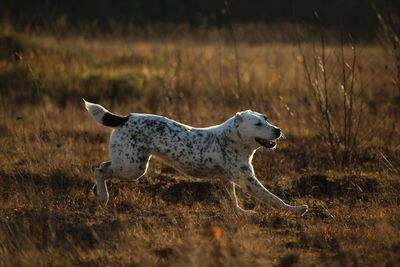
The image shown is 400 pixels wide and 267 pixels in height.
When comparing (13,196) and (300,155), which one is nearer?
(13,196)

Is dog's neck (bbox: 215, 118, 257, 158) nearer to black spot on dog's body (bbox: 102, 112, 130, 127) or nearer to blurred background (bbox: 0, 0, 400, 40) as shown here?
black spot on dog's body (bbox: 102, 112, 130, 127)

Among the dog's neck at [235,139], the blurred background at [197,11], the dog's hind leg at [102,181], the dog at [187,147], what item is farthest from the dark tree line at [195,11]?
the dog's hind leg at [102,181]

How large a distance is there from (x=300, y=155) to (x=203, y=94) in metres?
4.06

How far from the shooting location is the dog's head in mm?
5655

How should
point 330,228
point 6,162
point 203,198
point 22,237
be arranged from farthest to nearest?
point 6,162
point 203,198
point 330,228
point 22,237

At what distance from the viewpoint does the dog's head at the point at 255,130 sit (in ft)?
18.6

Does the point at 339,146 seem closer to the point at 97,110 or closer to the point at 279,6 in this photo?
the point at 97,110

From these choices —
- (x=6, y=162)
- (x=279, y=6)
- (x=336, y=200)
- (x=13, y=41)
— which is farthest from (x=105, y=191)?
(x=279, y=6)

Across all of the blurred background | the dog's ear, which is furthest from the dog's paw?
the blurred background

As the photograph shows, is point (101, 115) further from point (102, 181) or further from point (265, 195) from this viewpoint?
point (265, 195)

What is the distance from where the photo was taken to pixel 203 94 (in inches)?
458

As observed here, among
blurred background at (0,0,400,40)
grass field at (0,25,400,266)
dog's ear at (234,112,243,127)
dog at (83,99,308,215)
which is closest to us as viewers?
grass field at (0,25,400,266)

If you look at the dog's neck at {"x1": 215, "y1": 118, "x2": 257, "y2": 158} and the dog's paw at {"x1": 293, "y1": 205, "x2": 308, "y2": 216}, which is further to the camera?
the dog's neck at {"x1": 215, "y1": 118, "x2": 257, "y2": 158}

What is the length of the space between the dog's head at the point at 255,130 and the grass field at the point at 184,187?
3.02 feet
